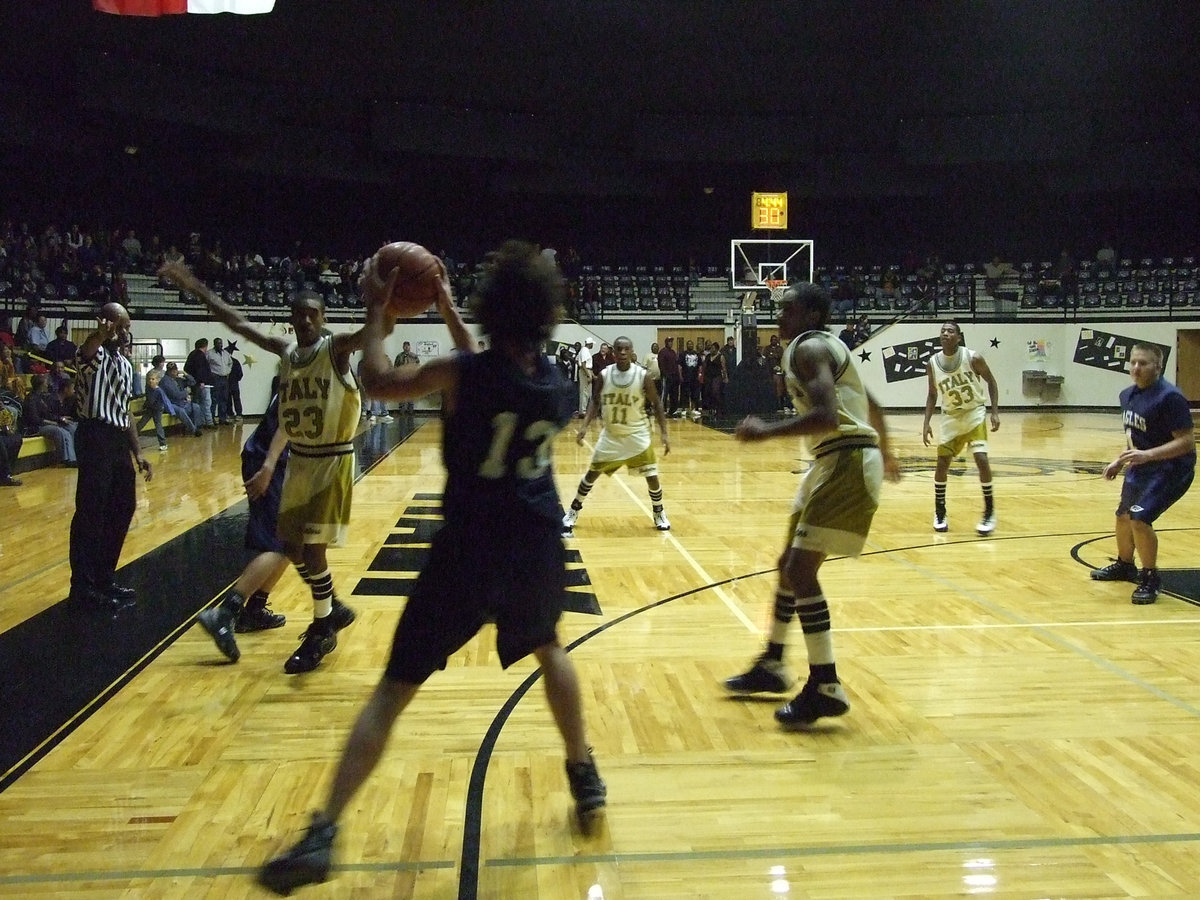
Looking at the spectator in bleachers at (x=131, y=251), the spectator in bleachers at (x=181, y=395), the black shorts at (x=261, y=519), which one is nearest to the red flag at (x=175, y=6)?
the black shorts at (x=261, y=519)

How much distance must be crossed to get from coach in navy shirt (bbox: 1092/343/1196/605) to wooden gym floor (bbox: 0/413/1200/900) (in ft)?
1.19

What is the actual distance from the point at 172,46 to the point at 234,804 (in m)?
20.9

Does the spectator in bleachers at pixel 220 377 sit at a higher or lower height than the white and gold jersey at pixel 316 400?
lower

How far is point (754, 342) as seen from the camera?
2269cm

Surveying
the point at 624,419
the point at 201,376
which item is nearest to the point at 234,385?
the point at 201,376

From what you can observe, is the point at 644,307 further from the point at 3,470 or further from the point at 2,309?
the point at 3,470

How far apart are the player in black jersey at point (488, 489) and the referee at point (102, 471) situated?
3584mm

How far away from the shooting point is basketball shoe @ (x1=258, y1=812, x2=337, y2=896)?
242 cm

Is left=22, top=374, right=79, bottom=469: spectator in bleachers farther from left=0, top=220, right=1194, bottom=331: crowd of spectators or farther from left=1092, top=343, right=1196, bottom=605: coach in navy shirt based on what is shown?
left=1092, top=343, right=1196, bottom=605: coach in navy shirt

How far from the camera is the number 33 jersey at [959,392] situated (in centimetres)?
841

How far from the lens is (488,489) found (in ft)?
8.91

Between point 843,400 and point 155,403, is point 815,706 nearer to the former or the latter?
point 843,400

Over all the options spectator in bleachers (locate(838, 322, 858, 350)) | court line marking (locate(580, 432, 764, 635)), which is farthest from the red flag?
spectator in bleachers (locate(838, 322, 858, 350))

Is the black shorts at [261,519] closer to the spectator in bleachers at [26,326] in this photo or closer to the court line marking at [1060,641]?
the court line marking at [1060,641]
